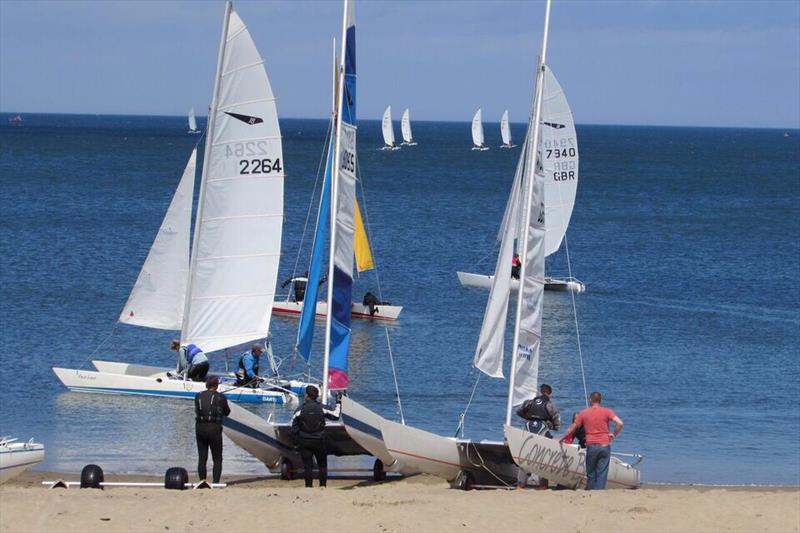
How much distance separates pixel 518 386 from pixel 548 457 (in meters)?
2.08

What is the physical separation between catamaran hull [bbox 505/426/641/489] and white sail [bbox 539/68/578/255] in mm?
22866

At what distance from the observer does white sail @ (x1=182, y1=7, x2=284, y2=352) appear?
2805cm

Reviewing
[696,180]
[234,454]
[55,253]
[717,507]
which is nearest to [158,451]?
[234,454]

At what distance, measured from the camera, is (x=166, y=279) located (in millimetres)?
30391

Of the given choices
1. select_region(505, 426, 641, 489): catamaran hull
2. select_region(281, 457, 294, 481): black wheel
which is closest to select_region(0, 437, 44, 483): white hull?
select_region(281, 457, 294, 481): black wheel

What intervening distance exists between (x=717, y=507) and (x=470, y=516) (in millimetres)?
3198

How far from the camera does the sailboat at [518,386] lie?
19.6 meters

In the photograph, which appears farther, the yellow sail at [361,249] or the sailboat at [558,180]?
the sailboat at [558,180]

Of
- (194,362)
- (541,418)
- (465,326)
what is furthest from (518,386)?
(465,326)

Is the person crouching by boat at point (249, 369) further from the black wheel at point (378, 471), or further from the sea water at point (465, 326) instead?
the black wheel at point (378, 471)

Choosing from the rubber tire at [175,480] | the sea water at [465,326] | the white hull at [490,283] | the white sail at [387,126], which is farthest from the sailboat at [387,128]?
the rubber tire at [175,480]

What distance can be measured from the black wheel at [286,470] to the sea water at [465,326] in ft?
6.17

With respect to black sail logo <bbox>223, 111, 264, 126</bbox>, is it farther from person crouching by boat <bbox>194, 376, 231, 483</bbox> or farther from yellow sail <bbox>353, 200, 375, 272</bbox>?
yellow sail <bbox>353, 200, 375, 272</bbox>

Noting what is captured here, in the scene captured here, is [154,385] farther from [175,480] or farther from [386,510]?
[386,510]
